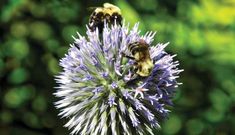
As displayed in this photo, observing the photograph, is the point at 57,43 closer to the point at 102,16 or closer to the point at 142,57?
the point at 102,16

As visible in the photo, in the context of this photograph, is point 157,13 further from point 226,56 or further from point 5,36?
point 5,36

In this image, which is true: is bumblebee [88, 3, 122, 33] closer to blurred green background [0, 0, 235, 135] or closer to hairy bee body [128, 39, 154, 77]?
hairy bee body [128, 39, 154, 77]

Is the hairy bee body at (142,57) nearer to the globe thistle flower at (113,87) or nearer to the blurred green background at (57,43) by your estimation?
the globe thistle flower at (113,87)

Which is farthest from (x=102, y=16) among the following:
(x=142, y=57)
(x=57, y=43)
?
(x=57, y=43)

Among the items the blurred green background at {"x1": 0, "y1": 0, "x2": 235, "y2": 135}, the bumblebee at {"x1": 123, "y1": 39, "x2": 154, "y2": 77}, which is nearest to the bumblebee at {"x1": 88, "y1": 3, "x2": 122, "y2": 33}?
the bumblebee at {"x1": 123, "y1": 39, "x2": 154, "y2": 77}

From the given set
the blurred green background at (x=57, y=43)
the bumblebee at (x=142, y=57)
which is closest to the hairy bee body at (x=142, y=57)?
the bumblebee at (x=142, y=57)

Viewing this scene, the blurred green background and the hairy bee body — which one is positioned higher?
the blurred green background
